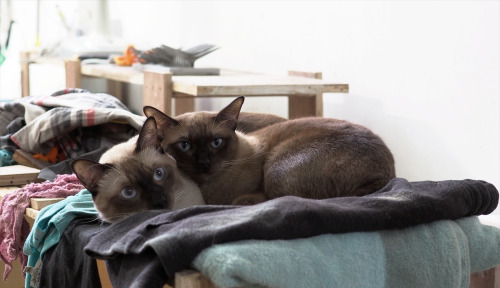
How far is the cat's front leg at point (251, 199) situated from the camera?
4.96 feet

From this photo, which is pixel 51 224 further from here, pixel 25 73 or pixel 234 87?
pixel 25 73

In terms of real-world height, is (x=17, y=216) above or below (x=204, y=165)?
below

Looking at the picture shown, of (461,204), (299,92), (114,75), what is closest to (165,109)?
(299,92)

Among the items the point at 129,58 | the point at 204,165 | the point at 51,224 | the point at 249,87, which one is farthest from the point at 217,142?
the point at 129,58

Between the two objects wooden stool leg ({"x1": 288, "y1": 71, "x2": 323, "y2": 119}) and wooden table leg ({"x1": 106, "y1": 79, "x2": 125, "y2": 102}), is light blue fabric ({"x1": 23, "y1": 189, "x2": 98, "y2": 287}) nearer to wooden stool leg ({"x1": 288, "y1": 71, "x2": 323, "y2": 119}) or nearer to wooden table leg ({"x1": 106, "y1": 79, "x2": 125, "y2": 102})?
wooden stool leg ({"x1": 288, "y1": 71, "x2": 323, "y2": 119})

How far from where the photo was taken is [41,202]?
5.51ft

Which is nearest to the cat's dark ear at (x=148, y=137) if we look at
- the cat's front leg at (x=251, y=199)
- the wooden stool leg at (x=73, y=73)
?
the cat's front leg at (x=251, y=199)

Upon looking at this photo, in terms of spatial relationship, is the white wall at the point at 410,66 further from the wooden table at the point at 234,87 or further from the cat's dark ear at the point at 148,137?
the cat's dark ear at the point at 148,137

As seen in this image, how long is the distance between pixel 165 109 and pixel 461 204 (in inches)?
46.5

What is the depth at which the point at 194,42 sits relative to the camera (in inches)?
143

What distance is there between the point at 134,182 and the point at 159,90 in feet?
3.14

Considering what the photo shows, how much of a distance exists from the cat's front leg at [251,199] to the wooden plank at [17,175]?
30.4 inches

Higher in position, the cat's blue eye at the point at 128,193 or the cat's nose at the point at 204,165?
the cat's nose at the point at 204,165

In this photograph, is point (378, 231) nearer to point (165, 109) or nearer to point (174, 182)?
point (174, 182)
